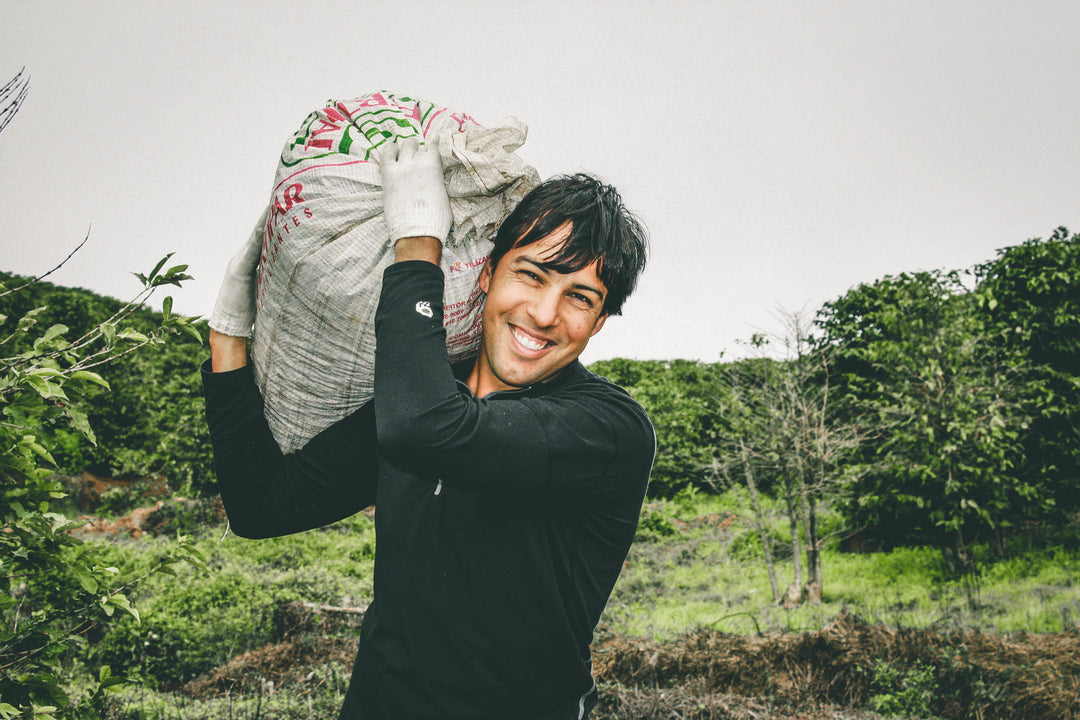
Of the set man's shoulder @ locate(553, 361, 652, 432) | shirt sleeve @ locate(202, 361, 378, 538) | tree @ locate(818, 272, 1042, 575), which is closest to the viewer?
man's shoulder @ locate(553, 361, 652, 432)

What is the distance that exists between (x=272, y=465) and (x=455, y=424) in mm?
703

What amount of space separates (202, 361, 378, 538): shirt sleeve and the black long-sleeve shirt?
0.12ft

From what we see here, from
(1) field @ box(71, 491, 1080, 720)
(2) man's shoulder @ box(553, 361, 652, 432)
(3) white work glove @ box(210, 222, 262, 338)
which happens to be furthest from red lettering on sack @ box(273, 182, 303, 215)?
(1) field @ box(71, 491, 1080, 720)

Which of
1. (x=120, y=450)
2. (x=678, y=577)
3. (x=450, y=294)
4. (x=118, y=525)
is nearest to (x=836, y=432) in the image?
(x=678, y=577)

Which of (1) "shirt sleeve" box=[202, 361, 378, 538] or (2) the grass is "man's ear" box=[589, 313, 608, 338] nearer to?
(1) "shirt sleeve" box=[202, 361, 378, 538]

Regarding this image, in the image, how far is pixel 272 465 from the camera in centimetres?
153

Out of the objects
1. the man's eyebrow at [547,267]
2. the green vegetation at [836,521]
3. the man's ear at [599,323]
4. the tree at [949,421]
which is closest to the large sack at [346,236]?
the man's eyebrow at [547,267]

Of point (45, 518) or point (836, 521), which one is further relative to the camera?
point (836, 521)

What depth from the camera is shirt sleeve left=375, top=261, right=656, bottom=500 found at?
107cm

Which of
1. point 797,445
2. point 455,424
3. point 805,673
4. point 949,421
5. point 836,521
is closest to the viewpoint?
point 455,424

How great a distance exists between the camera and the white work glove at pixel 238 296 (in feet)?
4.84

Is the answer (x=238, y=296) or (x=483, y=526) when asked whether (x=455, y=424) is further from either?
(x=238, y=296)

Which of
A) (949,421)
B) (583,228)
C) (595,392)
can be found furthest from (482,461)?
(949,421)

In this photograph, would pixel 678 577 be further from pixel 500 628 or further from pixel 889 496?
pixel 500 628
